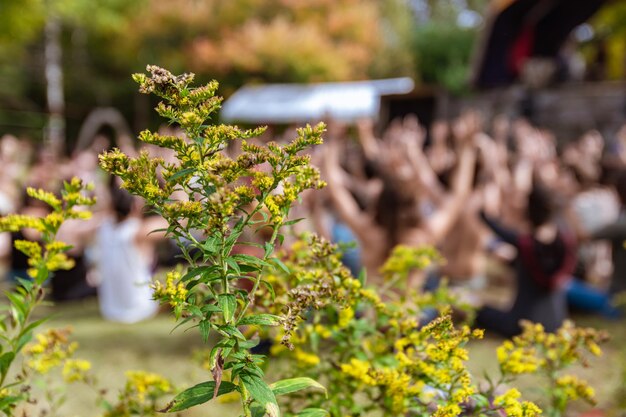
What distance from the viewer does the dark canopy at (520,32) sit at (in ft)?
49.0

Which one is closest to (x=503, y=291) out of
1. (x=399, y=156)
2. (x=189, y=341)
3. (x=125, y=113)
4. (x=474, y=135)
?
(x=474, y=135)

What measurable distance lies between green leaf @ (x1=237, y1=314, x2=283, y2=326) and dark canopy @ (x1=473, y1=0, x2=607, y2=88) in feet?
49.7

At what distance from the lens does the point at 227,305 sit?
111 cm

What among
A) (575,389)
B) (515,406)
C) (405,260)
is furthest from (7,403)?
(575,389)

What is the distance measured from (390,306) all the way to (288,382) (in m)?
0.54

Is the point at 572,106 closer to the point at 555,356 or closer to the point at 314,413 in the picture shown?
the point at 555,356

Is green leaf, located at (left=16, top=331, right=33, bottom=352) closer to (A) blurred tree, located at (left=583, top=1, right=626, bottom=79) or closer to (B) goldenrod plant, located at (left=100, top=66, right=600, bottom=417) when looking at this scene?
(B) goldenrod plant, located at (left=100, top=66, right=600, bottom=417)

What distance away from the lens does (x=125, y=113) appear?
86.1 feet

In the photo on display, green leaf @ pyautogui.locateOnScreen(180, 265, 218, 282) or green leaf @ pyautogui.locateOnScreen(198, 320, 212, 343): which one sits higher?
green leaf @ pyautogui.locateOnScreen(180, 265, 218, 282)

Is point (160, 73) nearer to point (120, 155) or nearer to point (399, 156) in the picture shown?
point (120, 155)

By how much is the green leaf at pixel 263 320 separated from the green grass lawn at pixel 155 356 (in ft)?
8.06

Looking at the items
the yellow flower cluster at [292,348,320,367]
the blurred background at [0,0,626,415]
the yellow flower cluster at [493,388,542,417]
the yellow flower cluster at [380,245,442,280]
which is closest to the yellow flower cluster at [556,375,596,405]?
the yellow flower cluster at [493,388,542,417]

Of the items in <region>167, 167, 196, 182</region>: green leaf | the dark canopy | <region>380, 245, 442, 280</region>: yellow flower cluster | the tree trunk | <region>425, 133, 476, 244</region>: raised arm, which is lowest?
<region>380, 245, 442, 280</region>: yellow flower cluster

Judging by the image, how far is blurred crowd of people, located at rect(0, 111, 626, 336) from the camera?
4469 mm
